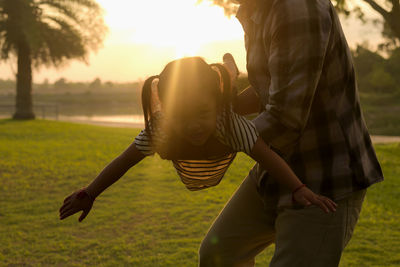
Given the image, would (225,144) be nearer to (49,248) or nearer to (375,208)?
(49,248)

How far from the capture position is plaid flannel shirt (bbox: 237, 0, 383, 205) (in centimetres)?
146

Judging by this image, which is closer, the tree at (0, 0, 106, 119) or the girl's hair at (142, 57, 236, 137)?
the girl's hair at (142, 57, 236, 137)

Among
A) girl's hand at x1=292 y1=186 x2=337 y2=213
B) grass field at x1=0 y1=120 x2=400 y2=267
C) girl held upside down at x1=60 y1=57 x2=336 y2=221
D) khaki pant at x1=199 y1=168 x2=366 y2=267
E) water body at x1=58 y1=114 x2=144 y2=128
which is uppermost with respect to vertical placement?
girl held upside down at x1=60 y1=57 x2=336 y2=221

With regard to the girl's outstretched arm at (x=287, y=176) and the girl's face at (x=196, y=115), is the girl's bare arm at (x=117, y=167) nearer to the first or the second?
the girl's face at (x=196, y=115)

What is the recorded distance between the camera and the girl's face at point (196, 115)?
5.05ft

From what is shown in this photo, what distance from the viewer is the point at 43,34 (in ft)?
68.4

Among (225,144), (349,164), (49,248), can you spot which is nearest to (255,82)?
(225,144)

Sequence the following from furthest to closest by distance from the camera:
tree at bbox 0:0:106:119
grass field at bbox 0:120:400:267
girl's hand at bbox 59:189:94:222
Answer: tree at bbox 0:0:106:119 < grass field at bbox 0:120:400:267 < girl's hand at bbox 59:189:94:222

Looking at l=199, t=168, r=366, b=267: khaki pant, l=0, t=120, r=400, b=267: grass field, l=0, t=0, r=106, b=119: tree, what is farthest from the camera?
l=0, t=0, r=106, b=119: tree

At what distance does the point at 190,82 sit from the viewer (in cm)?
155

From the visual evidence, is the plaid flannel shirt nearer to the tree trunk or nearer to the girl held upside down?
the girl held upside down

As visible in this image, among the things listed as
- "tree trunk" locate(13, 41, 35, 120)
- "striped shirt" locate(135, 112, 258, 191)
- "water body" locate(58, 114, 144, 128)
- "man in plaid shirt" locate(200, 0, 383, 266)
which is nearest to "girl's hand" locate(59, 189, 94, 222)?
"striped shirt" locate(135, 112, 258, 191)

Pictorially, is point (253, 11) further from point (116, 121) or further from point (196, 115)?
point (116, 121)

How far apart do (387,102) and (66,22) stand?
2628 cm
